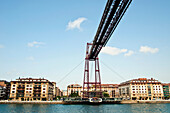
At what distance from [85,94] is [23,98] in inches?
1245

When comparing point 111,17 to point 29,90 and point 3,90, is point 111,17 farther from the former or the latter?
point 3,90

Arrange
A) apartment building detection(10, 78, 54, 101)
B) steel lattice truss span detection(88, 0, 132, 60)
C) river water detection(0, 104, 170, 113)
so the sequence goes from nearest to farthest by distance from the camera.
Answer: steel lattice truss span detection(88, 0, 132, 60), river water detection(0, 104, 170, 113), apartment building detection(10, 78, 54, 101)

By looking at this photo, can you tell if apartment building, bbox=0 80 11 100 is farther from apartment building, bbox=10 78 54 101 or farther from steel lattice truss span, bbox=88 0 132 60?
steel lattice truss span, bbox=88 0 132 60

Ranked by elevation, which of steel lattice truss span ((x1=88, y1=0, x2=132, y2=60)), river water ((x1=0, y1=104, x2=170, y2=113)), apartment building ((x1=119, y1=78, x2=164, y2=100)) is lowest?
river water ((x1=0, y1=104, x2=170, y2=113))

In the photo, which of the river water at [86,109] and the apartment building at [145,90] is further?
the apartment building at [145,90]

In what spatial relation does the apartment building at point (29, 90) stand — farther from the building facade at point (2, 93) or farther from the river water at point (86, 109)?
the river water at point (86, 109)

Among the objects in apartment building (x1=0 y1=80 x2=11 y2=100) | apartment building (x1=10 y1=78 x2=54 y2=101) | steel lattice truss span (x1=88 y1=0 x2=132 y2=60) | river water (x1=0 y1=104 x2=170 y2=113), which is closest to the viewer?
steel lattice truss span (x1=88 y1=0 x2=132 y2=60)

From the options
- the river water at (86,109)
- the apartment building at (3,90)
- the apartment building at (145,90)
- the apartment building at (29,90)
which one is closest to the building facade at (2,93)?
the apartment building at (3,90)

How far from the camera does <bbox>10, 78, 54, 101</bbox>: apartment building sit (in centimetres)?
7938

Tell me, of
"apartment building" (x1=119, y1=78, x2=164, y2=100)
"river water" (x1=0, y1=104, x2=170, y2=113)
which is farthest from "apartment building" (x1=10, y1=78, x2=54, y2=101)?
"apartment building" (x1=119, y1=78, x2=164, y2=100)

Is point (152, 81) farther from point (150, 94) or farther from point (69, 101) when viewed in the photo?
point (69, 101)

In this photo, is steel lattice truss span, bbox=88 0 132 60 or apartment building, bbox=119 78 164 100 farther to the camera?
apartment building, bbox=119 78 164 100

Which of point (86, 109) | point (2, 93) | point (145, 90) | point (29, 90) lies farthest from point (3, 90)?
point (145, 90)

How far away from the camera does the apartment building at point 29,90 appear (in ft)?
260
